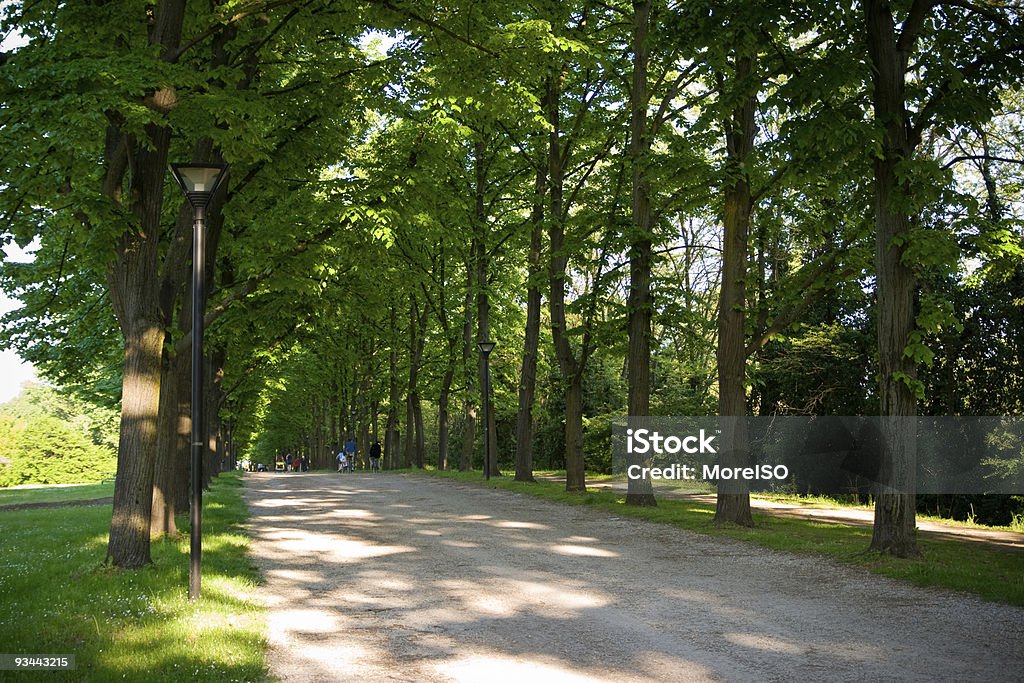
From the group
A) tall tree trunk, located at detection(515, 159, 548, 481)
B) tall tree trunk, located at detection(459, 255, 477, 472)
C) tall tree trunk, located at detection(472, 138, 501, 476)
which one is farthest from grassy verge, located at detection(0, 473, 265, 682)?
tall tree trunk, located at detection(459, 255, 477, 472)

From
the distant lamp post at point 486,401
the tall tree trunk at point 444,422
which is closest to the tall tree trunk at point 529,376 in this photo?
the distant lamp post at point 486,401

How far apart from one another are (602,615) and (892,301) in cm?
595

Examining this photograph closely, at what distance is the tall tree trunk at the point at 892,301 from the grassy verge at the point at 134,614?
25.4ft

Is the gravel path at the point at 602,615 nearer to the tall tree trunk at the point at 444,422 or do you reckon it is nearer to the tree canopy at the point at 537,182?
the tree canopy at the point at 537,182

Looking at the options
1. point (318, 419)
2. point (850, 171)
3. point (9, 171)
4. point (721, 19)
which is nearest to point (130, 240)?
point (9, 171)

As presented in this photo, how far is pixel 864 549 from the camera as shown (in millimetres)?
11570

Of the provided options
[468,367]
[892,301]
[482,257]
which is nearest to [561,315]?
[482,257]

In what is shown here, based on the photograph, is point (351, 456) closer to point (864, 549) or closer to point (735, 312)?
point (735, 312)

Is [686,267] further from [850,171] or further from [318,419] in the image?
[318,419]

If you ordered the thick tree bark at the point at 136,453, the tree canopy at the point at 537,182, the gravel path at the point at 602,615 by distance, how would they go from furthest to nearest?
the tree canopy at the point at 537,182 → the thick tree bark at the point at 136,453 → the gravel path at the point at 602,615

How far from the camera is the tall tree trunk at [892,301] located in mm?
10945

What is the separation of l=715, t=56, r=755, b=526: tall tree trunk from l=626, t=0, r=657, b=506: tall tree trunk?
294cm

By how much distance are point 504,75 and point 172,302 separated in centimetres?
559

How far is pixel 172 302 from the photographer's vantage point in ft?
39.9
